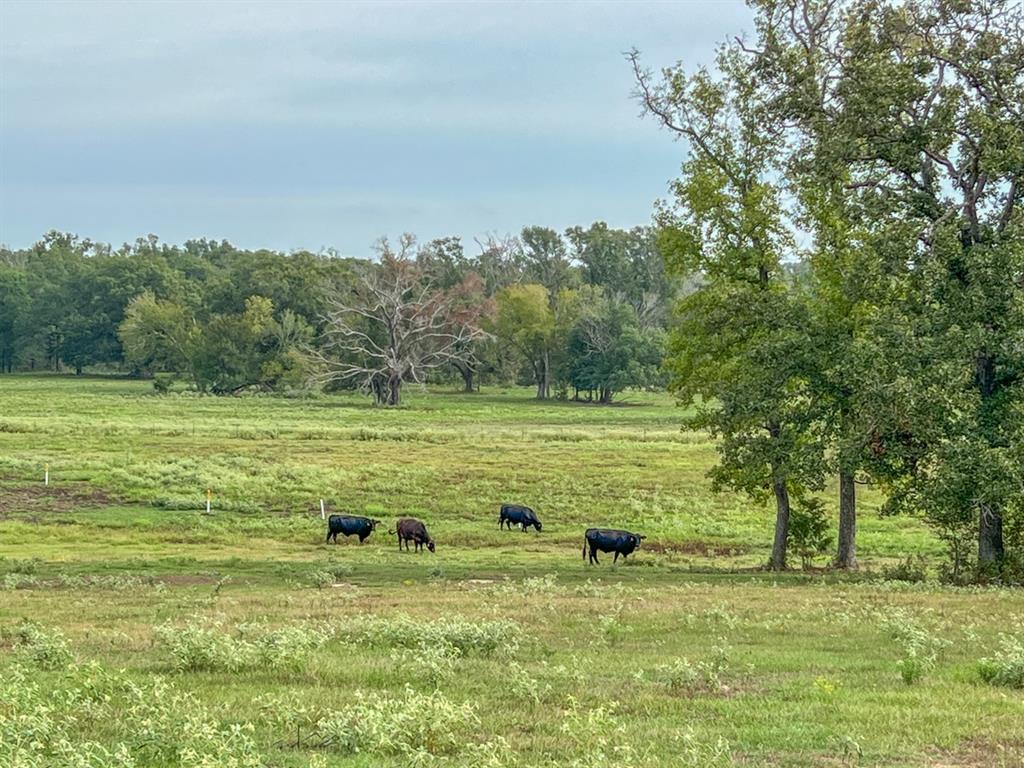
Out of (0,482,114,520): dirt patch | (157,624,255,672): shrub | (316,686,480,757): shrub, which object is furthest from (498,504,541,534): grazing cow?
(316,686,480,757): shrub

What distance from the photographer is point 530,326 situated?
125 m

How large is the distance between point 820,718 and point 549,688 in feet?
7.92

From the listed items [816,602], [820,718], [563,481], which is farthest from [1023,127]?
[563,481]

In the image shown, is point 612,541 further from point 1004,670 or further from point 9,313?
point 9,313

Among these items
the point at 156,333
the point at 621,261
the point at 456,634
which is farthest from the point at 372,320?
the point at 456,634

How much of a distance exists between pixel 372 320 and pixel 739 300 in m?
91.3

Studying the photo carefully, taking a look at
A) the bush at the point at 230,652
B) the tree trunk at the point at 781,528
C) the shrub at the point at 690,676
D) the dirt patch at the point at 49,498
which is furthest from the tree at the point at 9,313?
the shrub at the point at 690,676

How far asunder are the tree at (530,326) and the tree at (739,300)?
9397 cm

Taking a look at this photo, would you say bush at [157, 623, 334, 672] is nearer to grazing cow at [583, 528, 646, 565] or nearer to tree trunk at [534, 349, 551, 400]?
grazing cow at [583, 528, 646, 565]

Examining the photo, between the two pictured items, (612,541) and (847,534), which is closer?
(847,534)

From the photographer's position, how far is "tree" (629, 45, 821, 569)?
26688 mm

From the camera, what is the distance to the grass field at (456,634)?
7.95 metres

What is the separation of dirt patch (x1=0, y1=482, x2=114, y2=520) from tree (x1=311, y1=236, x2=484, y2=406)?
198 ft

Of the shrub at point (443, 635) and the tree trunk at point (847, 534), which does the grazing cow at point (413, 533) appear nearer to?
the tree trunk at point (847, 534)
